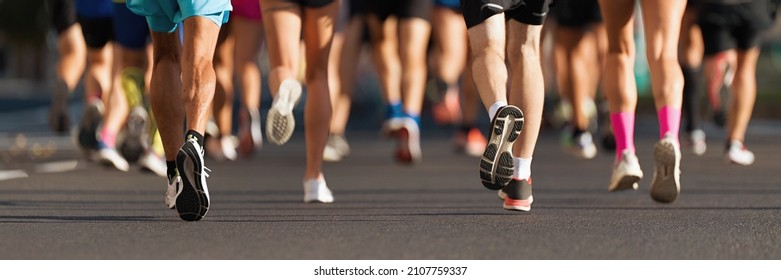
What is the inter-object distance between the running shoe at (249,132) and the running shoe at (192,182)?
241 inches

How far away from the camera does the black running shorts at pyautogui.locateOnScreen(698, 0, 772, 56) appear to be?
444 inches

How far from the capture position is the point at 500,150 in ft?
21.0

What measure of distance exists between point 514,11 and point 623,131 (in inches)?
54.2

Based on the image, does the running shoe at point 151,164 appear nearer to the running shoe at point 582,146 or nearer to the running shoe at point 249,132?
the running shoe at point 249,132

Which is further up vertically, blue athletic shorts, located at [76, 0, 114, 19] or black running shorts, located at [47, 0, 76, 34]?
blue athletic shorts, located at [76, 0, 114, 19]

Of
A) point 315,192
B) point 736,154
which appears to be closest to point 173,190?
point 315,192

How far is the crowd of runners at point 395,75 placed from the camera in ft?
22.2

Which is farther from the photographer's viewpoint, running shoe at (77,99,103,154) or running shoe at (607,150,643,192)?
running shoe at (77,99,103,154)

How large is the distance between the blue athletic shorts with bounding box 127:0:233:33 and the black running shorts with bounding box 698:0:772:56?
17.9 feet

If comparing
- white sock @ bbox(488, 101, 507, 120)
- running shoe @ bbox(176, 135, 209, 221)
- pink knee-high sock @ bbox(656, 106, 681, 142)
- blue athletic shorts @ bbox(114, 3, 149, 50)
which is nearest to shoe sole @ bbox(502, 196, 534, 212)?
white sock @ bbox(488, 101, 507, 120)

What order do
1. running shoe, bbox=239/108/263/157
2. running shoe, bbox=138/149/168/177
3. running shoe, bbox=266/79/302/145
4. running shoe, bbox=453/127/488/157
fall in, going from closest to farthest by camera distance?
1. running shoe, bbox=266/79/302/145
2. running shoe, bbox=138/149/168/177
3. running shoe, bbox=239/108/263/157
4. running shoe, bbox=453/127/488/157

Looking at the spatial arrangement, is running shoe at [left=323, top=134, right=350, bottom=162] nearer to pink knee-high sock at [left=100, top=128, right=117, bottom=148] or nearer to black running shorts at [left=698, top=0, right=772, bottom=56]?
pink knee-high sock at [left=100, top=128, right=117, bottom=148]

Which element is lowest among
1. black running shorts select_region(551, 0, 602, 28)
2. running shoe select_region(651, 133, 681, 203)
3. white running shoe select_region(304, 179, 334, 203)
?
black running shorts select_region(551, 0, 602, 28)

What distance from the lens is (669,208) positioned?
753 cm
